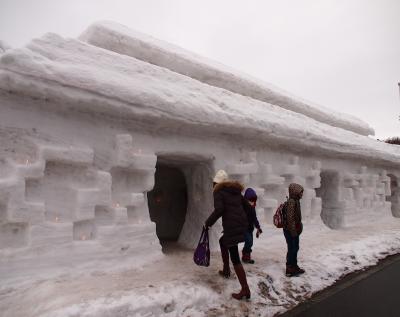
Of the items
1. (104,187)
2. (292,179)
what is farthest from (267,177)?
(104,187)

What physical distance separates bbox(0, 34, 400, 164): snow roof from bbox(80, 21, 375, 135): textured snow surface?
0.95 meters

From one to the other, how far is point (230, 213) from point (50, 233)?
1.97 metres

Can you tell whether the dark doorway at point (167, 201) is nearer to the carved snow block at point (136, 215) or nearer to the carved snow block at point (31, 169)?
the carved snow block at point (136, 215)

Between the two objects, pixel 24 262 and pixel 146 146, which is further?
pixel 146 146

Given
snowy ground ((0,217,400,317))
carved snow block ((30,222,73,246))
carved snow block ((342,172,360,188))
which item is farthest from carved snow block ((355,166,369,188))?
carved snow block ((30,222,73,246))

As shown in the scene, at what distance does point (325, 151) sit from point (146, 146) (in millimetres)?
4430

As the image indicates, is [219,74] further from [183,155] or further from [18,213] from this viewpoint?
[18,213]

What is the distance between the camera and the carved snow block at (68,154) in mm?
3837

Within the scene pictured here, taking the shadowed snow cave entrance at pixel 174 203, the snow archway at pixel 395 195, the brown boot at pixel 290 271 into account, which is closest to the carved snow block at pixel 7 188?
the shadowed snow cave entrance at pixel 174 203

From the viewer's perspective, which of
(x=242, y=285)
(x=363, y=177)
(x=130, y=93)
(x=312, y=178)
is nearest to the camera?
(x=242, y=285)

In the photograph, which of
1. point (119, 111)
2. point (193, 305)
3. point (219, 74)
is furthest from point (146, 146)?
point (219, 74)

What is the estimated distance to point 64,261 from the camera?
3.82 meters

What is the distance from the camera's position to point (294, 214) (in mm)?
4703

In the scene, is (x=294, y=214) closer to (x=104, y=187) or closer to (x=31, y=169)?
(x=104, y=187)
